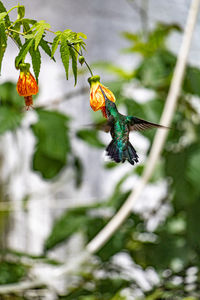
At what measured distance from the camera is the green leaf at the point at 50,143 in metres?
1.05

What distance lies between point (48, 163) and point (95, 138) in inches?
5.9

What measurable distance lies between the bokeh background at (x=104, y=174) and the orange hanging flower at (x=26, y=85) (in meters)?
0.55

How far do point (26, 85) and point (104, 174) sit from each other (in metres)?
1.72

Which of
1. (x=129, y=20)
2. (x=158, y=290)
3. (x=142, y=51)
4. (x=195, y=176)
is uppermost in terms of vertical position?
(x=129, y=20)

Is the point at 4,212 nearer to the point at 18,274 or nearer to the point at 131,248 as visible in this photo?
the point at 131,248

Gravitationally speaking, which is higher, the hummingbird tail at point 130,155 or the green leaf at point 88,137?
the green leaf at point 88,137

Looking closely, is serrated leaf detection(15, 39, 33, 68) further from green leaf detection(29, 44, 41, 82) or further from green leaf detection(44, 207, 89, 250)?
green leaf detection(44, 207, 89, 250)

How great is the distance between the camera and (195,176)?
105cm

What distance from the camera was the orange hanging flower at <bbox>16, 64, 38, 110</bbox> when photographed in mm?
193

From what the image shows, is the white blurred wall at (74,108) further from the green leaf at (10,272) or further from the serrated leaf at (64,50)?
the serrated leaf at (64,50)

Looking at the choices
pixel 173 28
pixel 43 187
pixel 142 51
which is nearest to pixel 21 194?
pixel 43 187

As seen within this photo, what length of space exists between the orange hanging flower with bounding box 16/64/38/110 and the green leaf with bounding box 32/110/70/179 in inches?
32.8

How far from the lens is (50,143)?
1.07 m

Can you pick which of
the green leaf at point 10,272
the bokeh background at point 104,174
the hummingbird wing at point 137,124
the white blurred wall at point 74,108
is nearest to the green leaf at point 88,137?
the bokeh background at point 104,174
